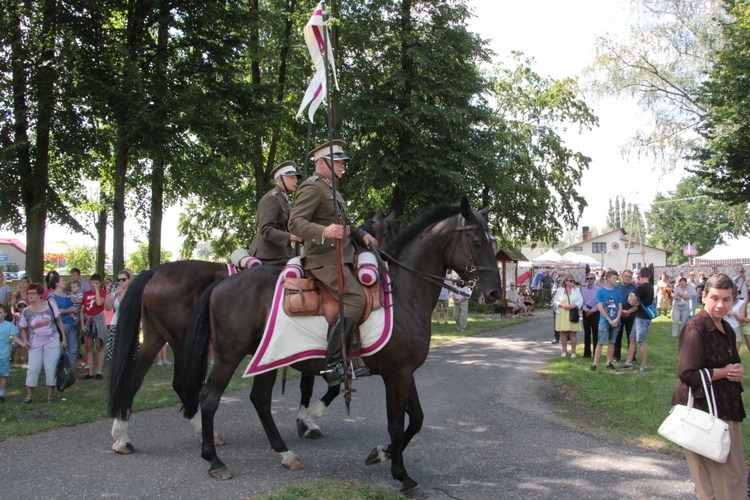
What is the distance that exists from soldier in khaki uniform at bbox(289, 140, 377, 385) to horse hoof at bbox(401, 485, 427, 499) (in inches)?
43.6

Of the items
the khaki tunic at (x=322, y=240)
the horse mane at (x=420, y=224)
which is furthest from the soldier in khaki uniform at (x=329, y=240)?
the horse mane at (x=420, y=224)

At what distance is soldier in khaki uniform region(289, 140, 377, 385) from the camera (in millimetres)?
5418

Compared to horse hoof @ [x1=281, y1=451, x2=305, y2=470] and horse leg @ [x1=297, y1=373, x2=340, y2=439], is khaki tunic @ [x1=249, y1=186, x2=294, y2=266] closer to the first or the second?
horse leg @ [x1=297, y1=373, x2=340, y2=439]

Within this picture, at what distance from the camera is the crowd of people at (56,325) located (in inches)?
347

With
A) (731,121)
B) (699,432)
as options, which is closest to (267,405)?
(699,432)

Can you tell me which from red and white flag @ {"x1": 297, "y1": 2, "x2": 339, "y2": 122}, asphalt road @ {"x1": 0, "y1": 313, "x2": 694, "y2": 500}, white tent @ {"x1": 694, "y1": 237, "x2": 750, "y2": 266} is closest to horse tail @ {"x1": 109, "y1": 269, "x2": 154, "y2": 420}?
asphalt road @ {"x1": 0, "y1": 313, "x2": 694, "y2": 500}

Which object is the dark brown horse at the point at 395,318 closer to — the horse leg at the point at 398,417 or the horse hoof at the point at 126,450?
the horse leg at the point at 398,417

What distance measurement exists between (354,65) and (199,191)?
28.9 ft

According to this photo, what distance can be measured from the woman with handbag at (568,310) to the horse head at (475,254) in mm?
9118

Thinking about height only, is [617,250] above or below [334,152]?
above

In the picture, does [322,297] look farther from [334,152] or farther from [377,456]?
[377,456]

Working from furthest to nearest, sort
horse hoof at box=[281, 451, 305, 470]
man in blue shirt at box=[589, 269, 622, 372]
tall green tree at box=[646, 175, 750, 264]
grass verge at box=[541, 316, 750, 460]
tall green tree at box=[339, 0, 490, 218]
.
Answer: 1. tall green tree at box=[646, 175, 750, 264]
2. tall green tree at box=[339, 0, 490, 218]
3. man in blue shirt at box=[589, 269, 622, 372]
4. grass verge at box=[541, 316, 750, 460]
5. horse hoof at box=[281, 451, 305, 470]

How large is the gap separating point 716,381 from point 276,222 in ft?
15.9

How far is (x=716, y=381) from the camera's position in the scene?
14.0ft
